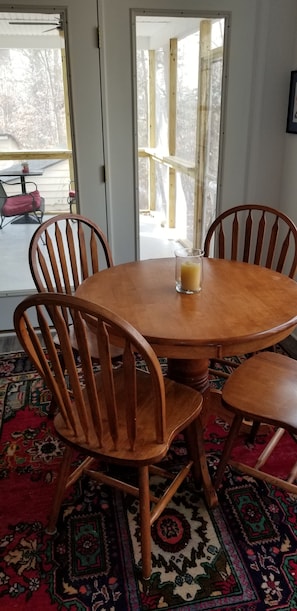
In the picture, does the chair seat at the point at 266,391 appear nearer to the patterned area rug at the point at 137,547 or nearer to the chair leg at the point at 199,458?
the chair leg at the point at 199,458

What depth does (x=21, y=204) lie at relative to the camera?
292 cm

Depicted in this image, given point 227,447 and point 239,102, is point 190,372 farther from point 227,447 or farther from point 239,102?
point 239,102

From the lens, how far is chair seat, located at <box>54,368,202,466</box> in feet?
4.33

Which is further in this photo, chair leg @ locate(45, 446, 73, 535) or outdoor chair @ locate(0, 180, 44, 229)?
outdoor chair @ locate(0, 180, 44, 229)

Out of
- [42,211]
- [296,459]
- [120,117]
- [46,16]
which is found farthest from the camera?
[42,211]

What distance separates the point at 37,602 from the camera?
54.9 inches

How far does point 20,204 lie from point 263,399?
6.68 feet

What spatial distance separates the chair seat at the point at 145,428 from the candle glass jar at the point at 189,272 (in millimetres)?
354

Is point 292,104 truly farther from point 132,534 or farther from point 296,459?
point 132,534

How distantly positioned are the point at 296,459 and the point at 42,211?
2.06 m

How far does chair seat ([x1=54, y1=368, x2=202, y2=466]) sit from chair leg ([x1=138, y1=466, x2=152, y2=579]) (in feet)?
0.36

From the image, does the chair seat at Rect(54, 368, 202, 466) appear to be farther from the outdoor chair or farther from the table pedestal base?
the outdoor chair

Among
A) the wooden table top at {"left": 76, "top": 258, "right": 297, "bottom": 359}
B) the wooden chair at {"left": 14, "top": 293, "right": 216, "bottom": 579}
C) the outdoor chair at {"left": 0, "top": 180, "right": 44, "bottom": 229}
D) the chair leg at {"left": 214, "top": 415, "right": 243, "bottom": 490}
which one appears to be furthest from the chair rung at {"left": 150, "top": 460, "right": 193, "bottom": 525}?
the outdoor chair at {"left": 0, "top": 180, "right": 44, "bottom": 229}

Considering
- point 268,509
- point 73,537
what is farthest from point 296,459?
point 73,537
